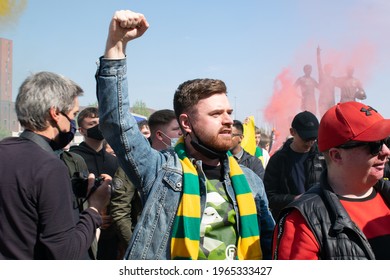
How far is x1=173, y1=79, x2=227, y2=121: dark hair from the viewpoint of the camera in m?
2.58

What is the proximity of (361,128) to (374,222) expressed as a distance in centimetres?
41

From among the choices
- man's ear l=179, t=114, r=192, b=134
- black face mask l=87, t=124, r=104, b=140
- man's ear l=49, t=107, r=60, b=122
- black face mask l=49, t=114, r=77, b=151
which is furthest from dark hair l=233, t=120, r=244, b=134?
man's ear l=49, t=107, r=60, b=122

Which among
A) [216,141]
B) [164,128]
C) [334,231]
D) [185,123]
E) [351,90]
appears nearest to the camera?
[334,231]

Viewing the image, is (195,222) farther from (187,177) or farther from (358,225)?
(358,225)

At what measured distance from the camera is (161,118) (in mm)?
4270

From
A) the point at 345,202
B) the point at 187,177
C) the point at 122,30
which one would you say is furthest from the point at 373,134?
the point at 122,30

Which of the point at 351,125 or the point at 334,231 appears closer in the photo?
the point at 334,231

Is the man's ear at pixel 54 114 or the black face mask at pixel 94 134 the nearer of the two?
the man's ear at pixel 54 114

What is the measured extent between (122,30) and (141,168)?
658mm

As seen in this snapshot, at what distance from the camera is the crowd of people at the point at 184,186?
6.67 feet

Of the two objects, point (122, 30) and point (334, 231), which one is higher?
point (122, 30)

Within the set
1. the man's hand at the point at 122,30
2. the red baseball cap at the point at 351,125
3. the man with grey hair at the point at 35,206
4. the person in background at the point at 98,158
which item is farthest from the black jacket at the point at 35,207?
the person in background at the point at 98,158

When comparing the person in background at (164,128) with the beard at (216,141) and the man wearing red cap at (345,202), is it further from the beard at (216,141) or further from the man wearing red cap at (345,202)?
the man wearing red cap at (345,202)
